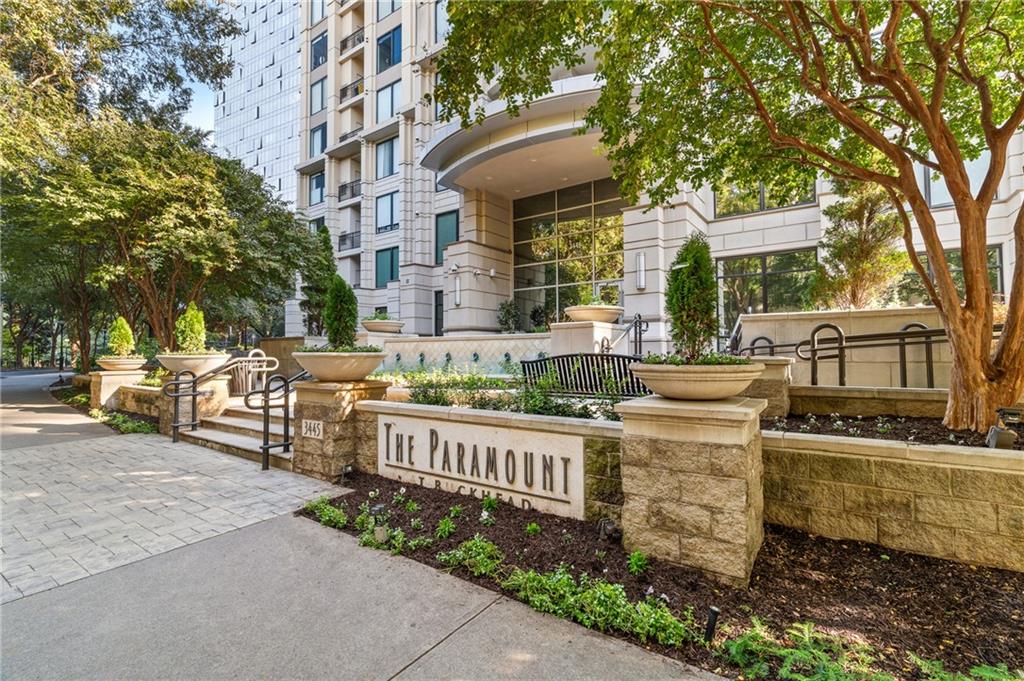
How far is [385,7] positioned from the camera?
79.6 ft

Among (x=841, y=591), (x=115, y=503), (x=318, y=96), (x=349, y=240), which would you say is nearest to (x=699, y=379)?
(x=841, y=591)

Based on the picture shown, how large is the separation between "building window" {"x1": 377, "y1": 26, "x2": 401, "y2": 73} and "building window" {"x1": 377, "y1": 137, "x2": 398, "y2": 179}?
155 inches

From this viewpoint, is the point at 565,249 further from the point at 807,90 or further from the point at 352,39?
the point at 352,39

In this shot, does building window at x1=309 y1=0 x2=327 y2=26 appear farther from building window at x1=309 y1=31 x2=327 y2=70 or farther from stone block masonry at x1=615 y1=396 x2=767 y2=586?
stone block masonry at x1=615 y1=396 x2=767 y2=586

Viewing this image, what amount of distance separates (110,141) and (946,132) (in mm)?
16642

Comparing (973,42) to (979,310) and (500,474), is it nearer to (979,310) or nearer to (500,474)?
(979,310)

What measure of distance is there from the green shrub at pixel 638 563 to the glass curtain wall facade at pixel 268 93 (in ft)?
158

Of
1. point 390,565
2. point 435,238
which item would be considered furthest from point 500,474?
point 435,238

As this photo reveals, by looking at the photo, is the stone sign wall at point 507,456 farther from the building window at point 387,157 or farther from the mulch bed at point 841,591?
the building window at point 387,157

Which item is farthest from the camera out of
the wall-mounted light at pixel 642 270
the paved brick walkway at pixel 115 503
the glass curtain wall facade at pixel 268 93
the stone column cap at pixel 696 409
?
the glass curtain wall facade at pixel 268 93

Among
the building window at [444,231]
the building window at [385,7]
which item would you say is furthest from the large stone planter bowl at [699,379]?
the building window at [385,7]

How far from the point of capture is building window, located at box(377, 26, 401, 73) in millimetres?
23609

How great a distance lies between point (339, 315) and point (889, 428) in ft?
19.5

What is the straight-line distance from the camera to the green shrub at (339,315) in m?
5.68
